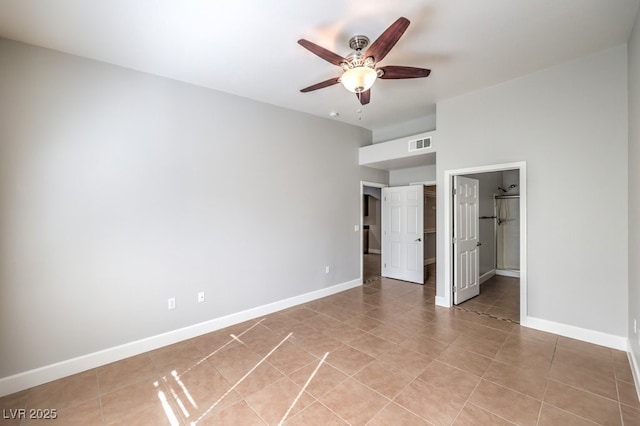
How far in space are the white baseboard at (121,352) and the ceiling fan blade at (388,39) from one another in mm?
3396

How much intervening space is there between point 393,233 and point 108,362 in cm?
500

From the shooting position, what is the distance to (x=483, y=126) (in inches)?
146

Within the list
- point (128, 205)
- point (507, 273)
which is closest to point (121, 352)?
point (128, 205)

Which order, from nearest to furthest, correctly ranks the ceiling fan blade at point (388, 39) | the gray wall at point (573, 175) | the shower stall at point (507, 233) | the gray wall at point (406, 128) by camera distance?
the ceiling fan blade at point (388, 39) → the gray wall at point (573, 175) → the gray wall at point (406, 128) → the shower stall at point (507, 233)

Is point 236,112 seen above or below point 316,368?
above

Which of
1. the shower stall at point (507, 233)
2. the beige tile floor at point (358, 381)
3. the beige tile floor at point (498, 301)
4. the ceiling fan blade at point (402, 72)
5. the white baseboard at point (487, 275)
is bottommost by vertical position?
the beige tile floor at point (358, 381)

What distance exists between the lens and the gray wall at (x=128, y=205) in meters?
2.42

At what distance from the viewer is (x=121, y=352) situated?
283 cm

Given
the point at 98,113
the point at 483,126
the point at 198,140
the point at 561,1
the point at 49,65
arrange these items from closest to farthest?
1. the point at 561,1
2. the point at 49,65
3. the point at 98,113
4. the point at 198,140
5. the point at 483,126

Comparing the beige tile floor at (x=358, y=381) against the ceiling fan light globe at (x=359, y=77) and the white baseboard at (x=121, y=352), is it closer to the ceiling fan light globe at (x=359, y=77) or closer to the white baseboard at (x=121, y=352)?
the white baseboard at (x=121, y=352)

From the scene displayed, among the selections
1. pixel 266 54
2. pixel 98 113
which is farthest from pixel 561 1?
pixel 98 113

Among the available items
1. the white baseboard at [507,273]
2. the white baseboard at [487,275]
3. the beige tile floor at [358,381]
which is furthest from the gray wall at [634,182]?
the white baseboard at [507,273]

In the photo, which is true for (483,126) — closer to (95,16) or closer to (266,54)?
(266,54)

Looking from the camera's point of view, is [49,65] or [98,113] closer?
[49,65]
